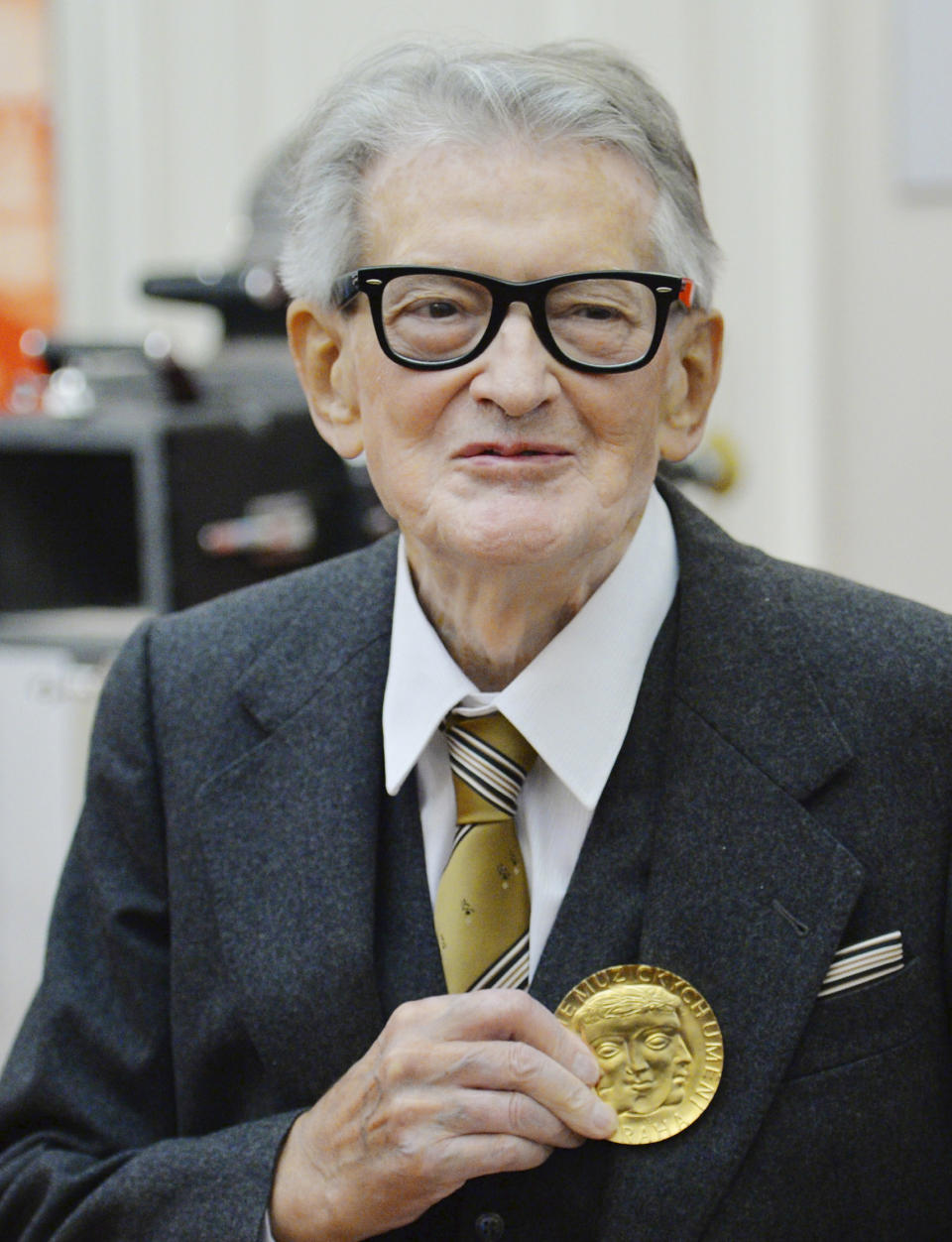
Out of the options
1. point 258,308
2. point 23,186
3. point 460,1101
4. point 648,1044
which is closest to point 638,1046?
point 648,1044

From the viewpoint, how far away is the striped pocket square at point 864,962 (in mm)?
950

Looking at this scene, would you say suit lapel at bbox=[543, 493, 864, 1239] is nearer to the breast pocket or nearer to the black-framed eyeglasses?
the breast pocket

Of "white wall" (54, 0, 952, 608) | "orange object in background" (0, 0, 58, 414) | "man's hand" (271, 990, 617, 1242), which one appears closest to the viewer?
"man's hand" (271, 990, 617, 1242)

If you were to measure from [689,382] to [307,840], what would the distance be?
42 centimetres

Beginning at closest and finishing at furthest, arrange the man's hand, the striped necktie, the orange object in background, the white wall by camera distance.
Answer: the man's hand < the striped necktie < the white wall < the orange object in background

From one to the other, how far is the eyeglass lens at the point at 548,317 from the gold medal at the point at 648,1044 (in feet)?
1.29

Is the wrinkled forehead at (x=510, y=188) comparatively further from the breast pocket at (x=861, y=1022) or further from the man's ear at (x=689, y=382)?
the breast pocket at (x=861, y=1022)

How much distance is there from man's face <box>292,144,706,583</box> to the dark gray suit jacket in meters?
0.15

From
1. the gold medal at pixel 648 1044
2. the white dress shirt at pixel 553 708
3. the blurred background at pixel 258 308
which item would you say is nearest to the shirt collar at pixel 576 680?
the white dress shirt at pixel 553 708

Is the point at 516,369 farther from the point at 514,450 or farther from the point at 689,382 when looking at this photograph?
the point at 689,382

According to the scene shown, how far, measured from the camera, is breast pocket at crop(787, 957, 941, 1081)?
940 mm

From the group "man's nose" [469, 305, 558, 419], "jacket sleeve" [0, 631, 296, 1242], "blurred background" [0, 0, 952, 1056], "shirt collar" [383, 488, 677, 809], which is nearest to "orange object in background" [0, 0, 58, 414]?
"blurred background" [0, 0, 952, 1056]

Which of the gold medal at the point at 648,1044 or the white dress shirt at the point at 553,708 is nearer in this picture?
the gold medal at the point at 648,1044

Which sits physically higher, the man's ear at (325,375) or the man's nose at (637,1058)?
the man's ear at (325,375)
